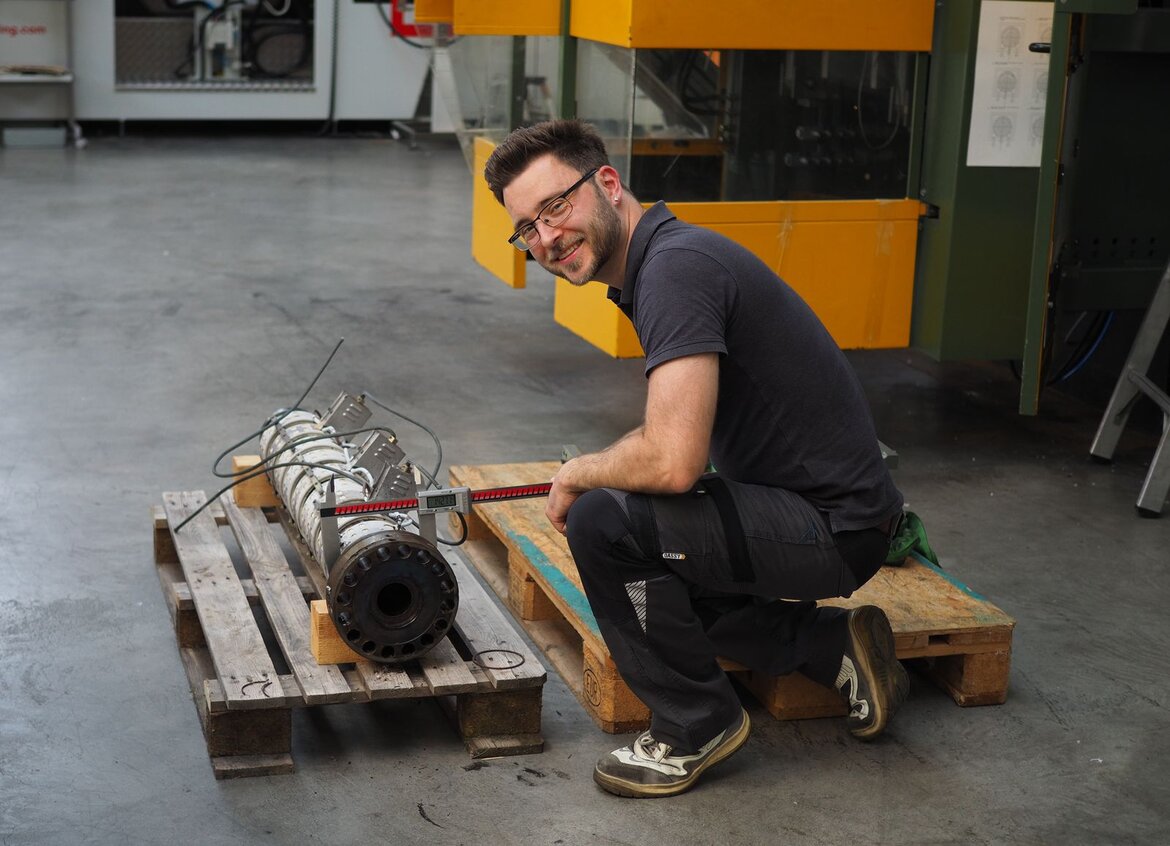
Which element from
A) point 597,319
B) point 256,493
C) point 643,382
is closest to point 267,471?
point 256,493

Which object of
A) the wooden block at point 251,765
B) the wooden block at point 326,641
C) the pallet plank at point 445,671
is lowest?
the wooden block at point 251,765

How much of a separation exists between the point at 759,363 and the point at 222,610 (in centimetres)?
146

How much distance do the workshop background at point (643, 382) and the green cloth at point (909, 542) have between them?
314 mm

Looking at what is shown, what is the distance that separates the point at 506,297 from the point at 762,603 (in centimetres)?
497

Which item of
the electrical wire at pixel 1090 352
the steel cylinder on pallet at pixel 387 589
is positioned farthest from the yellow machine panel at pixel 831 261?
the steel cylinder on pallet at pixel 387 589

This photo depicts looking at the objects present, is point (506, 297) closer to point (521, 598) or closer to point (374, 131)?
point (521, 598)

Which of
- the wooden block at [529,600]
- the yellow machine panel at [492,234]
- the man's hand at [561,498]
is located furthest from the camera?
the yellow machine panel at [492,234]

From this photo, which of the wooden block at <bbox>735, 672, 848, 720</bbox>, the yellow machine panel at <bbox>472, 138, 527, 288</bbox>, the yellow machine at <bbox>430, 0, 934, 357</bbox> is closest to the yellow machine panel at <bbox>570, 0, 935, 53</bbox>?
the yellow machine at <bbox>430, 0, 934, 357</bbox>

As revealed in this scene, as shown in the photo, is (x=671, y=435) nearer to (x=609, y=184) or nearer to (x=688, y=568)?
(x=688, y=568)

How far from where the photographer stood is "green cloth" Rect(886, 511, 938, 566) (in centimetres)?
379

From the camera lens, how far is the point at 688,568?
300 centimetres

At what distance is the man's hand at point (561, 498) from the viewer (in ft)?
9.98

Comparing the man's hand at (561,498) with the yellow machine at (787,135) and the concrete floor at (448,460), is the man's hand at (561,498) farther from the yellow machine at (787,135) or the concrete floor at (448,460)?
the yellow machine at (787,135)

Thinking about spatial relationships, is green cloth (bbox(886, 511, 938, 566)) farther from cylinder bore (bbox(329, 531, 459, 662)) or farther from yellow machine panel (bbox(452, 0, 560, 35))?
yellow machine panel (bbox(452, 0, 560, 35))
